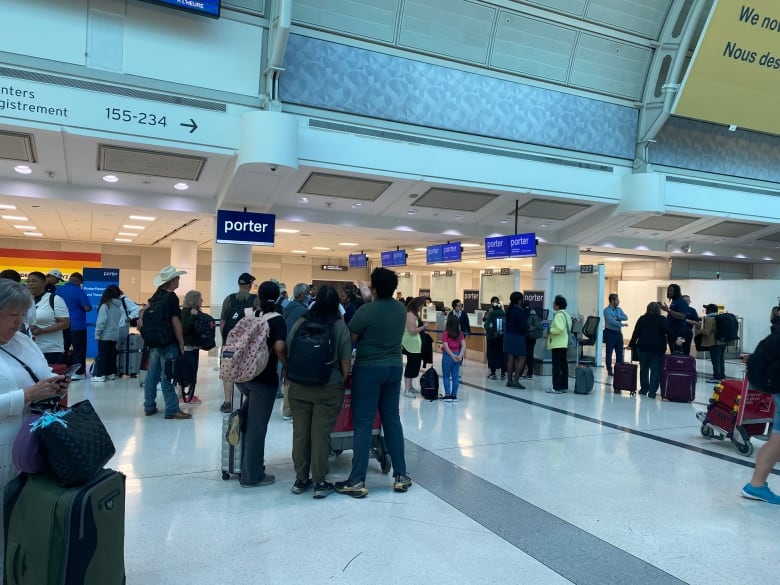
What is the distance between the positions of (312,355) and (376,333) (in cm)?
49

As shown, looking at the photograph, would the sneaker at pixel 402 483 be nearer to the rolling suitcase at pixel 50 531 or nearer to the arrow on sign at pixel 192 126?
the rolling suitcase at pixel 50 531

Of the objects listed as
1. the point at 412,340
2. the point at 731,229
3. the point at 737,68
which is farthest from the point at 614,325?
the point at 731,229

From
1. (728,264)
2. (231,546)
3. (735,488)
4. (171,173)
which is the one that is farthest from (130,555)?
(728,264)

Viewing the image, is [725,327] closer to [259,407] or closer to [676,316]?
[676,316]

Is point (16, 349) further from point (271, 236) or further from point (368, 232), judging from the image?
point (368, 232)

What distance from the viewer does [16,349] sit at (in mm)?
2152

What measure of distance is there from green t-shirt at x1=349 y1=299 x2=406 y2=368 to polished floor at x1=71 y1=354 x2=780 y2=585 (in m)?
1.00

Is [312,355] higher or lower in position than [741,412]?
higher

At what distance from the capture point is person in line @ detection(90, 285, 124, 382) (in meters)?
8.44

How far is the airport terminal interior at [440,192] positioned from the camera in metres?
3.29

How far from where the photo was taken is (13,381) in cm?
205

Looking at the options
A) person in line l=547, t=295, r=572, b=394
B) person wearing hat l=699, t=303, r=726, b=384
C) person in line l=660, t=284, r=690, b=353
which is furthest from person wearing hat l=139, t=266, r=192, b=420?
person wearing hat l=699, t=303, r=726, b=384

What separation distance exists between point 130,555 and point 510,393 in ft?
22.5

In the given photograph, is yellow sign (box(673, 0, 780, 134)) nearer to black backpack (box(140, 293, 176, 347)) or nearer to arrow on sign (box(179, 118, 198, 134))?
arrow on sign (box(179, 118, 198, 134))
